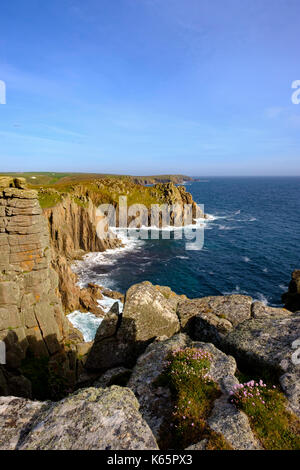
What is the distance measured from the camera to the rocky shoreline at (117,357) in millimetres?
5758

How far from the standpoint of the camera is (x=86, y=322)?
4178 cm

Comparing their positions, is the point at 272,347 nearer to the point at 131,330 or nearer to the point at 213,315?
the point at 213,315

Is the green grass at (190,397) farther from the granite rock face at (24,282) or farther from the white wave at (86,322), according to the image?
the white wave at (86,322)

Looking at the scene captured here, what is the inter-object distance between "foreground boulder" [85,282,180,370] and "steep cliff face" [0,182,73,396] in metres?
8.97

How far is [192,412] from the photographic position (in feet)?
22.6

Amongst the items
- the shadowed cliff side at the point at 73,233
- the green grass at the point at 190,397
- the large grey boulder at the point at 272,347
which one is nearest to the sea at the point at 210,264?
the shadowed cliff side at the point at 73,233

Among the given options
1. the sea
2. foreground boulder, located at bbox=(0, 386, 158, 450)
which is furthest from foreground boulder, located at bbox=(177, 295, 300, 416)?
the sea

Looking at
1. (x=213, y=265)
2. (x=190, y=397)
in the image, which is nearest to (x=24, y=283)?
(x=190, y=397)

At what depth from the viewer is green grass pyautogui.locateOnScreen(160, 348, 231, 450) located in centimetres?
619

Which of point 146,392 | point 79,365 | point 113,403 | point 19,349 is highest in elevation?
point 113,403

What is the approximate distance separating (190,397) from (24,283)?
1918 centimetres

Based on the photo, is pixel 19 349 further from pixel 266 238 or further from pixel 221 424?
pixel 266 238

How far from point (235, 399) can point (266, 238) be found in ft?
335
